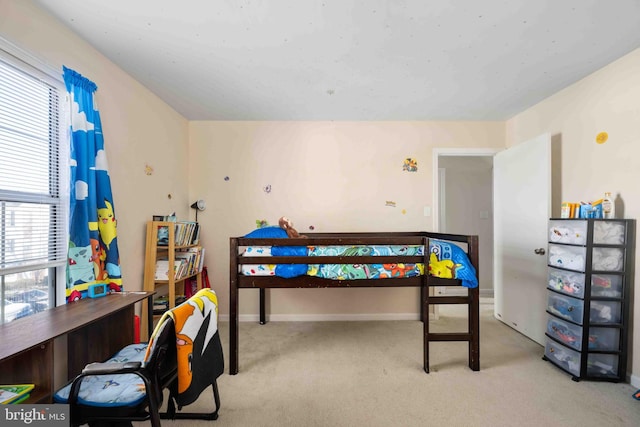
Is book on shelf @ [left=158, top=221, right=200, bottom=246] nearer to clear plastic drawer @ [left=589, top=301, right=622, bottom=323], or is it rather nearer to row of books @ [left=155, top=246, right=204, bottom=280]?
row of books @ [left=155, top=246, right=204, bottom=280]

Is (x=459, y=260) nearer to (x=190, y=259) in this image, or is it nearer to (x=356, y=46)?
(x=356, y=46)

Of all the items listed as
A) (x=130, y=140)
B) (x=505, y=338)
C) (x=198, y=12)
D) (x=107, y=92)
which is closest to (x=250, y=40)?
(x=198, y=12)

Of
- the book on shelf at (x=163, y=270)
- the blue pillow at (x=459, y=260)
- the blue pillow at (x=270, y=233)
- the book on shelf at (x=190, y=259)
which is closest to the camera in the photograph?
the blue pillow at (x=459, y=260)

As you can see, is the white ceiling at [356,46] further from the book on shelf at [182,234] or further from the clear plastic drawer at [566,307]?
the clear plastic drawer at [566,307]

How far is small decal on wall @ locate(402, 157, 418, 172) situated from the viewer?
3.18 meters

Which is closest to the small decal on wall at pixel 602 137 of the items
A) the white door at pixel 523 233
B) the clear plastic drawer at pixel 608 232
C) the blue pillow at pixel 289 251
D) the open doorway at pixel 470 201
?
the white door at pixel 523 233

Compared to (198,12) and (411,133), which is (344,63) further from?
(411,133)

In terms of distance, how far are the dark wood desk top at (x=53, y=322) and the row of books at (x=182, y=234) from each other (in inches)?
29.9

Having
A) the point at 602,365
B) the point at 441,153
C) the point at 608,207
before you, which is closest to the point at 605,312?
the point at 602,365

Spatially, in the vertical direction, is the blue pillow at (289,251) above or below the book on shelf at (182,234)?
below

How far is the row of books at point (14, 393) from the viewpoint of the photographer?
1.05 meters

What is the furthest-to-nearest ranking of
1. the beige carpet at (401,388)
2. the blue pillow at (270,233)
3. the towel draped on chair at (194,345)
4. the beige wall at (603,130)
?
the blue pillow at (270,233) < the beige wall at (603,130) < the beige carpet at (401,388) < the towel draped on chair at (194,345)

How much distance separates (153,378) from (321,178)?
246 centimetres

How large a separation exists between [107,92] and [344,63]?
5.89 ft
